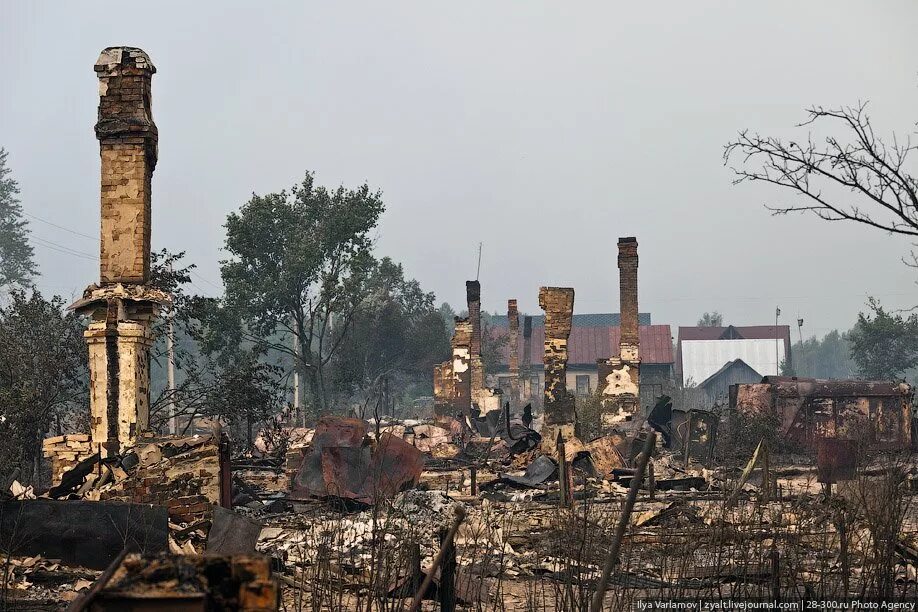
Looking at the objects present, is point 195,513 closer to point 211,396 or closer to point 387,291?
point 211,396

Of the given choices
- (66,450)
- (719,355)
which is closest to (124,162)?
(66,450)

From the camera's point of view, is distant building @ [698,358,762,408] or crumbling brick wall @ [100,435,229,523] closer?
crumbling brick wall @ [100,435,229,523]

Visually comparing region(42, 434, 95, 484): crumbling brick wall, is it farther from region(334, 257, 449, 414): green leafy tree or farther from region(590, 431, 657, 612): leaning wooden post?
region(334, 257, 449, 414): green leafy tree

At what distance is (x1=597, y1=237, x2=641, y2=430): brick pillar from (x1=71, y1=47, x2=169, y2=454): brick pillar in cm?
1435

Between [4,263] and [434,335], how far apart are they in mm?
30139

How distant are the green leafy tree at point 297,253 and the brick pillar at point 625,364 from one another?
12943 mm

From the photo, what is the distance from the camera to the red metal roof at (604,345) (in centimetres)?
5981

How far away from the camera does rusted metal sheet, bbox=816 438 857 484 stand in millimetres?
11273

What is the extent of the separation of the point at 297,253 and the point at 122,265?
2404 cm

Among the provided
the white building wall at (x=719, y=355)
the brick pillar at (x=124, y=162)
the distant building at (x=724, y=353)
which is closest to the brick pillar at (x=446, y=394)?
the brick pillar at (x=124, y=162)

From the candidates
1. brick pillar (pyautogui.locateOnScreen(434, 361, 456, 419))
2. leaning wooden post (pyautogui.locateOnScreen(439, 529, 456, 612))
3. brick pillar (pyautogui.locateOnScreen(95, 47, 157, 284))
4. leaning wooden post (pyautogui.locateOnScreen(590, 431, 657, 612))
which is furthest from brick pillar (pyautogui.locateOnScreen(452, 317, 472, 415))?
leaning wooden post (pyautogui.locateOnScreen(590, 431, 657, 612))

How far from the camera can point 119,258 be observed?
1079cm

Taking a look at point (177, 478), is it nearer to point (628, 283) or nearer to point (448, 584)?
point (448, 584)

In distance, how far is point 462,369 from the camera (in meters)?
27.8
